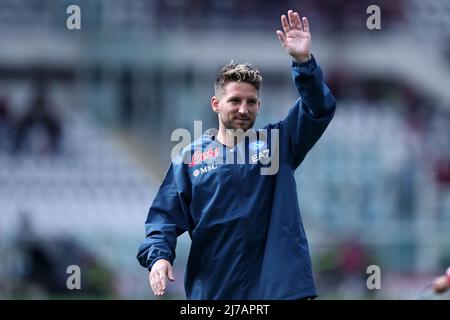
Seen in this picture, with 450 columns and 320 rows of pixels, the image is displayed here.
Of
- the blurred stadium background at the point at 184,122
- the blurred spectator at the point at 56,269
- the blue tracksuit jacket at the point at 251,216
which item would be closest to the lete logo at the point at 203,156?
the blue tracksuit jacket at the point at 251,216

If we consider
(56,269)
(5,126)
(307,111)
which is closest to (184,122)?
(5,126)

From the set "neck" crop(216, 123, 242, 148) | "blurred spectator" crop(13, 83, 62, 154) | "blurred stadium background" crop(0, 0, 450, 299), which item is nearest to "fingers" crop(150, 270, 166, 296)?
"neck" crop(216, 123, 242, 148)

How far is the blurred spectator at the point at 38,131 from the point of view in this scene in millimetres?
15109

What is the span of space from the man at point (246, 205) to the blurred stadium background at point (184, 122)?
28.0ft

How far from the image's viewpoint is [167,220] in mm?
4898

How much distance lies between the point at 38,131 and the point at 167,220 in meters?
10.6

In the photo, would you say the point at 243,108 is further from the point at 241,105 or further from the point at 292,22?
the point at 292,22

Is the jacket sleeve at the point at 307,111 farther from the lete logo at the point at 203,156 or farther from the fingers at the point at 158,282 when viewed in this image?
the fingers at the point at 158,282

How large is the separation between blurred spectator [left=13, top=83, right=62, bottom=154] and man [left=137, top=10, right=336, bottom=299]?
1044 centimetres

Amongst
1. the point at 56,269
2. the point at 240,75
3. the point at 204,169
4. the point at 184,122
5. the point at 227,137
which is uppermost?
the point at 184,122

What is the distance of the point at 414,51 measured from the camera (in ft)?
54.0

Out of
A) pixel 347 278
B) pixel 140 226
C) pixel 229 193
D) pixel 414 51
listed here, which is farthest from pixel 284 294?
pixel 414 51

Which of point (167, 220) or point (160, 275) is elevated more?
point (167, 220)
